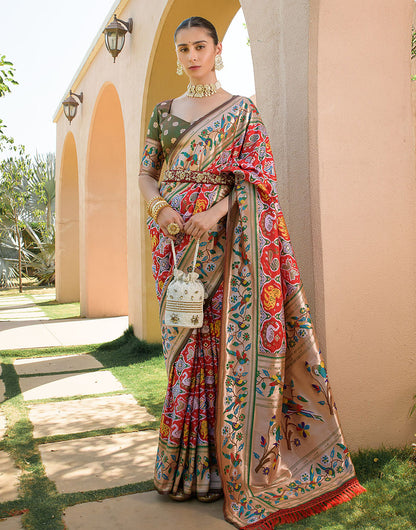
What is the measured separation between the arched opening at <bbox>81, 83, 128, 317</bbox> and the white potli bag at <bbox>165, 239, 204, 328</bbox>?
6189 millimetres

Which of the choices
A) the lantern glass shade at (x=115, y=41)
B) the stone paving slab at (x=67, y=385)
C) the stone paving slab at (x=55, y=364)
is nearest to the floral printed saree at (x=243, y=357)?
the stone paving slab at (x=67, y=385)

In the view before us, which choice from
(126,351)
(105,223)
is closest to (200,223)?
(126,351)

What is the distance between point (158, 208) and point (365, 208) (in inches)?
39.6

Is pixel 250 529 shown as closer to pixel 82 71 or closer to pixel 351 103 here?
pixel 351 103

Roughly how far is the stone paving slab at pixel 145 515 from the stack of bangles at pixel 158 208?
1.09 meters

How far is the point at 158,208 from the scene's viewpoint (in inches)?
84.3

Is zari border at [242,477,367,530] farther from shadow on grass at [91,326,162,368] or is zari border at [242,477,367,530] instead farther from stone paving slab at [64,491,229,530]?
shadow on grass at [91,326,162,368]

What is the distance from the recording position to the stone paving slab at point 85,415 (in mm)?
3100

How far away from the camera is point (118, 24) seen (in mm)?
5539

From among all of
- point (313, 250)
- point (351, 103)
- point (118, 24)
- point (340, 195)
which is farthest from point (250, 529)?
point (118, 24)

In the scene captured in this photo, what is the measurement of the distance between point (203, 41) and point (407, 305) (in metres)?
1.54

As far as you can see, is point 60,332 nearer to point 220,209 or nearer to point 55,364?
point 55,364

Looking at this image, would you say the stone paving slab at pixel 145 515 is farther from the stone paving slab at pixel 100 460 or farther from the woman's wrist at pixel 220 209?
A: the woman's wrist at pixel 220 209

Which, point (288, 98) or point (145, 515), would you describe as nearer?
point (145, 515)
